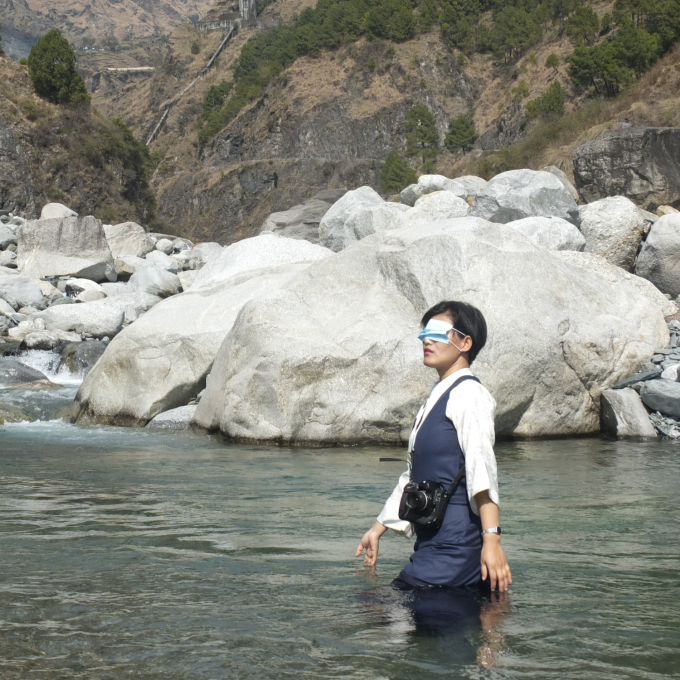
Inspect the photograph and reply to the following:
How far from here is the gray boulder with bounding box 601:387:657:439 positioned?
916 centimetres

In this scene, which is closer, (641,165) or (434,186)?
(434,186)

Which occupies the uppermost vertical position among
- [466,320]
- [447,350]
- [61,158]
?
[61,158]

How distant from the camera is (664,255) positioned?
14.1 metres

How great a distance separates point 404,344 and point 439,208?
10.4 meters

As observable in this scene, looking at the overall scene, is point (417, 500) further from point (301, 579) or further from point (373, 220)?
point (373, 220)

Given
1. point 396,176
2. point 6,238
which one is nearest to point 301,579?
point 6,238

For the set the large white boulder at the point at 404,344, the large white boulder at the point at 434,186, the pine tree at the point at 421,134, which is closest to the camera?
the large white boulder at the point at 404,344

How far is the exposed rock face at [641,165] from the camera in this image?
23656mm

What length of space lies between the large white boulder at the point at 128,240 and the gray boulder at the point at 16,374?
16.2 metres

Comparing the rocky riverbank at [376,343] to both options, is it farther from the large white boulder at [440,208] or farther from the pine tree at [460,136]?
the pine tree at [460,136]

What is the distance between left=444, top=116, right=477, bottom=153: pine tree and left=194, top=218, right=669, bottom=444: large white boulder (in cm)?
5731

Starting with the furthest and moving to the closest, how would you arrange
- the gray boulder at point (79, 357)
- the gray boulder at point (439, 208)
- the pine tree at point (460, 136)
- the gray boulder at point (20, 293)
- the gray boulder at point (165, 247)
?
the pine tree at point (460, 136) < the gray boulder at point (165, 247) < the gray boulder at point (20, 293) < the gray boulder at point (439, 208) < the gray boulder at point (79, 357)

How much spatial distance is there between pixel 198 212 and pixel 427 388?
7005 centimetres

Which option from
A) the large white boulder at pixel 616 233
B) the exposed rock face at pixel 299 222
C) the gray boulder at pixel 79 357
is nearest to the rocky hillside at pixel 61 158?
the exposed rock face at pixel 299 222
